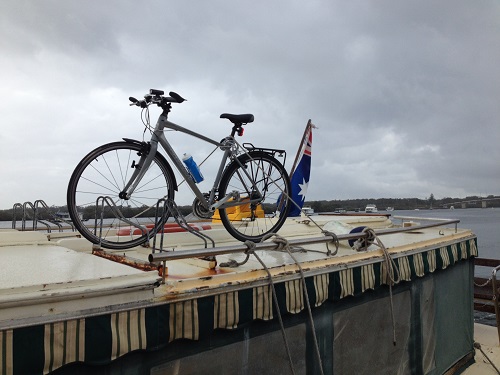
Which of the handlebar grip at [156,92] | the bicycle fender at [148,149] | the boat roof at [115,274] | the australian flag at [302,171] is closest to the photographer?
the boat roof at [115,274]

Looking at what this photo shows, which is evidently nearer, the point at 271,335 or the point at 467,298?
the point at 271,335

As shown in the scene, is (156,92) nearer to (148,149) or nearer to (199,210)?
(148,149)

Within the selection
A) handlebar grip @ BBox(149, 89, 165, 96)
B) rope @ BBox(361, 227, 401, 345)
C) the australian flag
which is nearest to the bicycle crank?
handlebar grip @ BBox(149, 89, 165, 96)

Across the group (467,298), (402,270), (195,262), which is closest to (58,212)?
(195,262)

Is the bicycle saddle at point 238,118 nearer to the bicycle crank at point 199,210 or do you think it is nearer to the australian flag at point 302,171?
the bicycle crank at point 199,210

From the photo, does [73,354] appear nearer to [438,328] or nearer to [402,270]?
[402,270]

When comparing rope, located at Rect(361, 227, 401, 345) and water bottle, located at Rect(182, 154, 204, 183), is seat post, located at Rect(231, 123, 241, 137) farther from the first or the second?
rope, located at Rect(361, 227, 401, 345)

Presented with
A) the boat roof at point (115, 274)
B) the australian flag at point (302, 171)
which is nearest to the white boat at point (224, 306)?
the boat roof at point (115, 274)

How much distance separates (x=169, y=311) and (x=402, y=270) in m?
2.75

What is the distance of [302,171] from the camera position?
26.9 ft

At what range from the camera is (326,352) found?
3404mm

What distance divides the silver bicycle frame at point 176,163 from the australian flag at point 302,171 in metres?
3.83

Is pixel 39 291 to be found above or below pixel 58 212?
below

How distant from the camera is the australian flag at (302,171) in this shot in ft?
26.1
